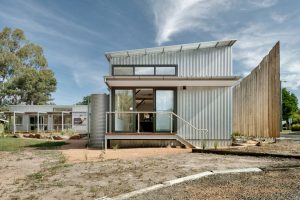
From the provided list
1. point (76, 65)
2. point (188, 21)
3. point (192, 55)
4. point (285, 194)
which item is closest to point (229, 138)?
point (192, 55)

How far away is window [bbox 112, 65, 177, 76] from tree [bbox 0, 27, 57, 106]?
35418mm

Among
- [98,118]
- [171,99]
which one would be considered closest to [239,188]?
[171,99]

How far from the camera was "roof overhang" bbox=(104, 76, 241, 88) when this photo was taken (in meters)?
13.4

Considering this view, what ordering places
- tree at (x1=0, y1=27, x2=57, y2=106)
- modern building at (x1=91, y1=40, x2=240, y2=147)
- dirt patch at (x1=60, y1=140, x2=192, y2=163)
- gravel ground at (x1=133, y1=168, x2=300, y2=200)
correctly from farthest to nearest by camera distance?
tree at (x1=0, y1=27, x2=57, y2=106) < modern building at (x1=91, y1=40, x2=240, y2=147) < dirt patch at (x1=60, y1=140, x2=192, y2=163) < gravel ground at (x1=133, y1=168, x2=300, y2=200)

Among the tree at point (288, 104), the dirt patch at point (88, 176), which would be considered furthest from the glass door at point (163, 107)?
the tree at point (288, 104)

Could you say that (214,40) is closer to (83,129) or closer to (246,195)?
(246,195)

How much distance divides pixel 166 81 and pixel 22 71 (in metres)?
39.6

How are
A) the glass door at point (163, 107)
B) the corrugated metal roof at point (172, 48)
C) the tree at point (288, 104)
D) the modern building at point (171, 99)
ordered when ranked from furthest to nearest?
the tree at point (288, 104), the corrugated metal roof at point (172, 48), the glass door at point (163, 107), the modern building at point (171, 99)

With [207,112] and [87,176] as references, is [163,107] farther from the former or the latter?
[87,176]

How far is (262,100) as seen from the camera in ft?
47.0

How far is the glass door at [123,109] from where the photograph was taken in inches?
573

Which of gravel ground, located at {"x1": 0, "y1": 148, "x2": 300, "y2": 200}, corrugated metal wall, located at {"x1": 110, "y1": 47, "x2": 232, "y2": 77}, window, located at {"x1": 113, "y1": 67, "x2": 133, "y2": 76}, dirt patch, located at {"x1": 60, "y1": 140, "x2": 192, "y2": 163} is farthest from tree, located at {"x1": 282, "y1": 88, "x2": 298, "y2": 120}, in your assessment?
gravel ground, located at {"x1": 0, "y1": 148, "x2": 300, "y2": 200}

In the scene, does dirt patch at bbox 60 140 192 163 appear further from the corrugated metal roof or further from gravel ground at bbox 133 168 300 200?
the corrugated metal roof

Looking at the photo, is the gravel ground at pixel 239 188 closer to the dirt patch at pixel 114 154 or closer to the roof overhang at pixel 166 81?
the dirt patch at pixel 114 154
